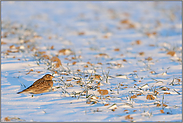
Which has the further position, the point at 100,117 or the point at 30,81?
the point at 30,81

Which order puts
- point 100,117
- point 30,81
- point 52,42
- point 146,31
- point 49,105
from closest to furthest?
point 100,117
point 49,105
point 30,81
point 52,42
point 146,31

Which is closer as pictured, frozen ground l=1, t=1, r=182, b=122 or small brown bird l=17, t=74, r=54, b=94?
frozen ground l=1, t=1, r=182, b=122

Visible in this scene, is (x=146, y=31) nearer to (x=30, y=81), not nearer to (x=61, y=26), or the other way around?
(x=61, y=26)

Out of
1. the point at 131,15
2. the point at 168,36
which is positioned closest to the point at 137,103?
the point at 168,36

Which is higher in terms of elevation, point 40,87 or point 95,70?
point 95,70

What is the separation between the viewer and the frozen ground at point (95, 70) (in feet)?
11.4

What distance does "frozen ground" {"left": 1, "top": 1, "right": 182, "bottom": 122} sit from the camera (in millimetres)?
3463

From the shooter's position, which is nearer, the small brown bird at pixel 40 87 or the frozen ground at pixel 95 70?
the frozen ground at pixel 95 70

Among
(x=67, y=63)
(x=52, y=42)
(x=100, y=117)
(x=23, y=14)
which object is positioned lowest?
(x=100, y=117)

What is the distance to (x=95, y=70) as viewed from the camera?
16.8 ft

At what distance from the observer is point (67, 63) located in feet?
18.4

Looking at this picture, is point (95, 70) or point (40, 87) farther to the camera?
point (95, 70)

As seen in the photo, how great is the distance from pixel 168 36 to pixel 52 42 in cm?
489

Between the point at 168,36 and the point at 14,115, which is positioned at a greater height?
the point at 168,36
